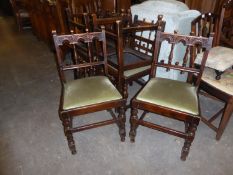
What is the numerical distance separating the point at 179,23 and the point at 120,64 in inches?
29.3

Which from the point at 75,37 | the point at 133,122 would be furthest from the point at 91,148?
the point at 75,37

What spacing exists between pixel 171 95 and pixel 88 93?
2.02 feet

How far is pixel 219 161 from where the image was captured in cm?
155

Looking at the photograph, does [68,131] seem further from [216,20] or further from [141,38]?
[216,20]

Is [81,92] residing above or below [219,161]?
above

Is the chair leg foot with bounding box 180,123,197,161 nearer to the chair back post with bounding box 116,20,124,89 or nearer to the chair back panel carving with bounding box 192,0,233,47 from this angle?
the chair back post with bounding box 116,20,124,89

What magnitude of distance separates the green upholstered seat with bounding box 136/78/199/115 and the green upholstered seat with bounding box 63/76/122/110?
229 millimetres

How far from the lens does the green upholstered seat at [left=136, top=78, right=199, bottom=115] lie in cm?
134

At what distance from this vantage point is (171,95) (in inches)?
55.8

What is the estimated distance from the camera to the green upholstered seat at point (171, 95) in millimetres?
1340

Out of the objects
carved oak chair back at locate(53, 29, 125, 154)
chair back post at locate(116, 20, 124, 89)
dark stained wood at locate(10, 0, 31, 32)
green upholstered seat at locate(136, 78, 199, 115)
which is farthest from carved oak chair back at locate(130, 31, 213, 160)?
dark stained wood at locate(10, 0, 31, 32)

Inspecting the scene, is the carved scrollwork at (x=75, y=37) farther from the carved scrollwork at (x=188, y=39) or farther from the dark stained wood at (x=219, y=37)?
the dark stained wood at (x=219, y=37)

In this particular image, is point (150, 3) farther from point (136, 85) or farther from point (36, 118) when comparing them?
point (36, 118)

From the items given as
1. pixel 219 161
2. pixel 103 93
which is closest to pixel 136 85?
pixel 103 93
